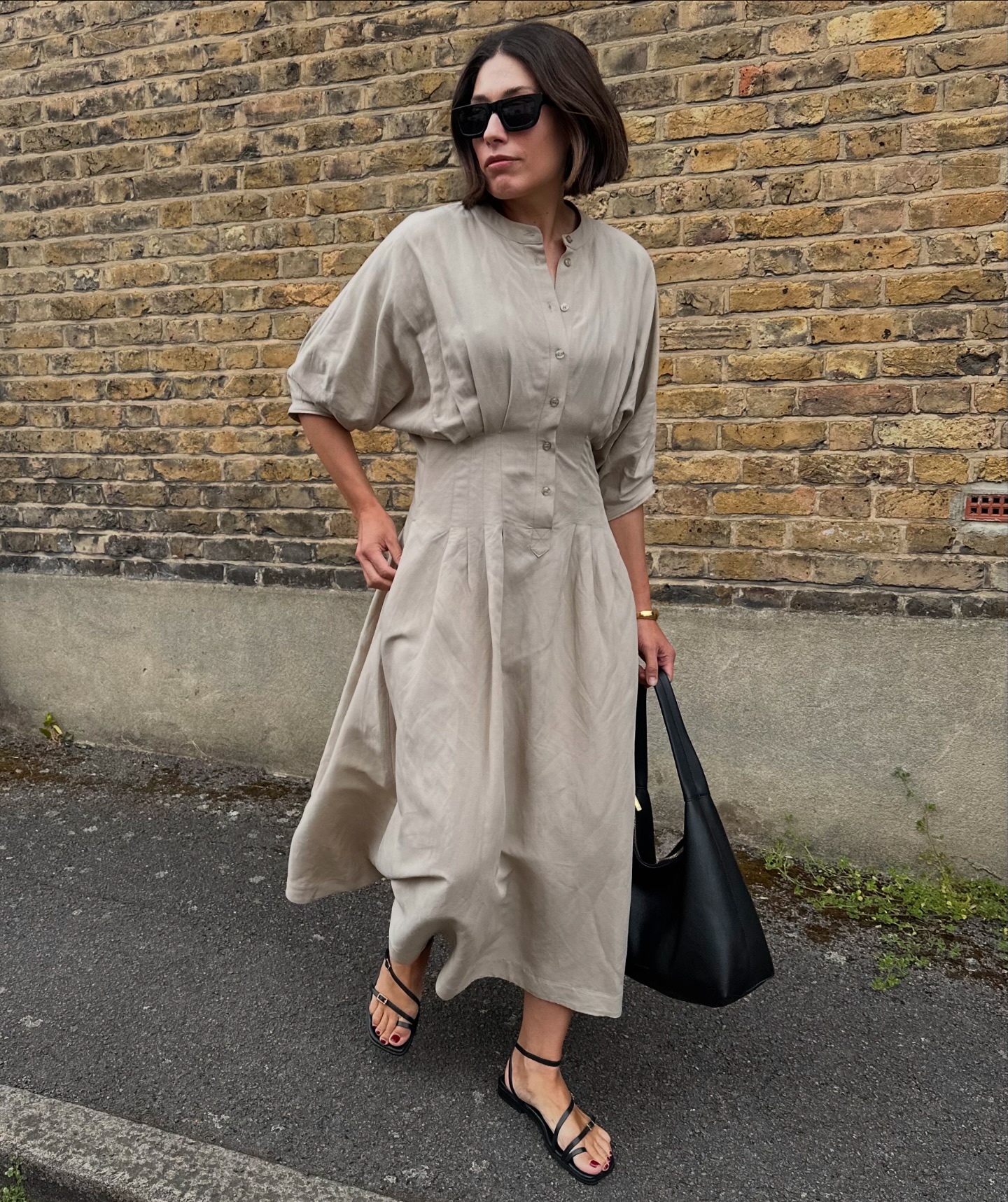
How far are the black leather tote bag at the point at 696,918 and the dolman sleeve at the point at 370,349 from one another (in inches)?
36.6

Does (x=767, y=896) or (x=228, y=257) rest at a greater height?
(x=228, y=257)

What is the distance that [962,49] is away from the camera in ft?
9.78

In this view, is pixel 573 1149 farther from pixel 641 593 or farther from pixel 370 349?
pixel 370 349

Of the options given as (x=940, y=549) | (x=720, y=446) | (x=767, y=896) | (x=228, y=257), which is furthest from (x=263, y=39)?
(x=767, y=896)

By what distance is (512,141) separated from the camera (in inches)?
75.2

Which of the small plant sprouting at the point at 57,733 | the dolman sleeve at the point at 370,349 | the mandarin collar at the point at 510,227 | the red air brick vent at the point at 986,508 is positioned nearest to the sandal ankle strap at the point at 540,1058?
the dolman sleeve at the point at 370,349

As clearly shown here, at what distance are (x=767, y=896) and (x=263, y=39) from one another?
3.69m

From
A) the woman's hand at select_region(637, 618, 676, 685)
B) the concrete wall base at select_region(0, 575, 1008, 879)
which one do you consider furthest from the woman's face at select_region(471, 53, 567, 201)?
the concrete wall base at select_region(0, 575, 1008, 879)

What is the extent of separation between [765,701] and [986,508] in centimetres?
96

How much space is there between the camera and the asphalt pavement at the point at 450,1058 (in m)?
2.05

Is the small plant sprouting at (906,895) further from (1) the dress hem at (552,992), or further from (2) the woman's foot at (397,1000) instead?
(2) the woman's foot at (397,1000)

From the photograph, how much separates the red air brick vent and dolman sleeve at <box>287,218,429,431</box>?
2.00 m

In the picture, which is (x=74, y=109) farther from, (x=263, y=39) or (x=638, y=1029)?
Answer: (x=638, y=1029)

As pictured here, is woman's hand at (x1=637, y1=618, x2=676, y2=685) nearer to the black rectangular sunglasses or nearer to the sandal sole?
the sandal sole
